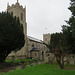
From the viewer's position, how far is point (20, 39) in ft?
74.6

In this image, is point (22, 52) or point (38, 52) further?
point (38, 52)

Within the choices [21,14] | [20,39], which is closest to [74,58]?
[20,39]

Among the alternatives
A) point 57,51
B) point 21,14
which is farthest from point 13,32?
A: point 21,14

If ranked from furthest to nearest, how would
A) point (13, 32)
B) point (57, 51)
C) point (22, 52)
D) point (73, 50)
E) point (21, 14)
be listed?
point (21, 14), point (22, 52), point (13, 32), point (73, 50), point (57, 51)

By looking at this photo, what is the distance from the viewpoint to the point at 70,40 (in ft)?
53.4

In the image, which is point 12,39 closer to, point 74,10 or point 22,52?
point 74,10

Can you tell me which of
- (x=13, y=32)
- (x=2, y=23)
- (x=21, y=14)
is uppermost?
(x=21, y=14)

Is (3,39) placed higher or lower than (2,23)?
lower

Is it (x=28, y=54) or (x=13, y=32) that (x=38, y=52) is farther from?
(x=13, y=32)

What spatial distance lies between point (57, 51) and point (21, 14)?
112 ft

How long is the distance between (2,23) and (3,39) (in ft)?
11.4

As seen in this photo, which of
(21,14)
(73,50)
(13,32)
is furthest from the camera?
(21,14)

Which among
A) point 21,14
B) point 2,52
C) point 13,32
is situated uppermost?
point 21,14

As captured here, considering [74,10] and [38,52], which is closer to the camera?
[74,10]
